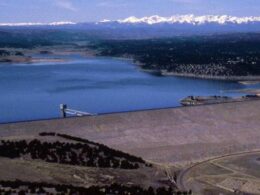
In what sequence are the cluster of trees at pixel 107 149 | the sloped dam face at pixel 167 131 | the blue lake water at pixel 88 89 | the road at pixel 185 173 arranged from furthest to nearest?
the blue lake water at pixel 88 89
the sloped dam face at pixel 167 131
the cluster of trees at pixel 107 149
the road at pixel 185 173

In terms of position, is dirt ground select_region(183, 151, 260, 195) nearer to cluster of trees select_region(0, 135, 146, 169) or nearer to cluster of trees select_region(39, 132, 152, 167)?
cluster of trees select_region(39, 132, 152, 167)

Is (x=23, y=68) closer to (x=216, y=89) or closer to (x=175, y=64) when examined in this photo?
(x=175, y=64)

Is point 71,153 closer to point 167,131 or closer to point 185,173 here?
point 185,173

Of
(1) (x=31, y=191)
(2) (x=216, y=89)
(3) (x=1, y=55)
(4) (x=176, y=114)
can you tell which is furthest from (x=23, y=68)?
(1) (x=31, y=191)

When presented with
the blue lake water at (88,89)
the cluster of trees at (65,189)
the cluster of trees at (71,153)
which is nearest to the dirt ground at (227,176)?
the cluster of trees at (71,153)

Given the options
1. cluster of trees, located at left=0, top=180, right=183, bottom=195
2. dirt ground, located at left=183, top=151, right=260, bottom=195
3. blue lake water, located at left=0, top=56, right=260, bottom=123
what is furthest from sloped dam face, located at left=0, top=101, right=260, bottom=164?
blue lake water, located at left=0, top=56, right=260, bottom=123

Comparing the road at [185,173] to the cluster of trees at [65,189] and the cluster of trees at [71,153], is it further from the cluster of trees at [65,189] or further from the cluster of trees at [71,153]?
the cluster of trees at [65,189]

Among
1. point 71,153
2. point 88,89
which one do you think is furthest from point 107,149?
point 88,89
